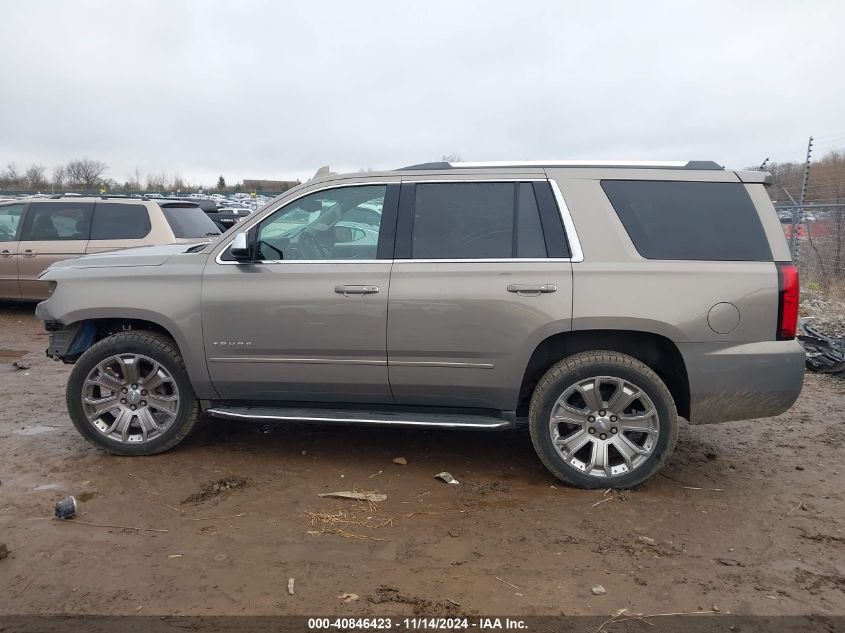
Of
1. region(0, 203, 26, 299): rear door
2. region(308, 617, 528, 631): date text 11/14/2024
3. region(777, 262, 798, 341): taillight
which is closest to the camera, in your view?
region(308, 617, 528, 631): date text 11/14/2024

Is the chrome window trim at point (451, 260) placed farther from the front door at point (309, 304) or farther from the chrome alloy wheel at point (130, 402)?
the chrome alloy wheel at point (130, 402)

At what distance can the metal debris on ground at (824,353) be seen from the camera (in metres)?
6.94

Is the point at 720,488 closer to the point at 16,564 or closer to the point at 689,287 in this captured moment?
the point at 689,287

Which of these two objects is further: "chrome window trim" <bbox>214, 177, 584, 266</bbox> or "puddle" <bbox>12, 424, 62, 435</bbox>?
"puddle" <bbox>12, 424, 62, 435</bbox>

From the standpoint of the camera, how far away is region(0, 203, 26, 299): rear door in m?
9.77

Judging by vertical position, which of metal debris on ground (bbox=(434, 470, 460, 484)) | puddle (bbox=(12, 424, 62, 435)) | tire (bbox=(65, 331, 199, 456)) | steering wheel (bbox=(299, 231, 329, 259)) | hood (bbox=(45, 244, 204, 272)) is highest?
steering wheel (bbox=(299, 231, 329, 259))

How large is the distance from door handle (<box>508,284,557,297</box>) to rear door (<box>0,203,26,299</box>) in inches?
338

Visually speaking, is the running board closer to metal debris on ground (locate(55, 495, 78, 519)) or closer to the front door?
the front door

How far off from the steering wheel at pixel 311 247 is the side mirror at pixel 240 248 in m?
0.35

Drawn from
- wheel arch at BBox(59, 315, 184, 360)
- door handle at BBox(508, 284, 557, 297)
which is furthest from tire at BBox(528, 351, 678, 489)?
wheel arch at BBox(59, 315, 184, 360)

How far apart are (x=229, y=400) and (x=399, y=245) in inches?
61.9

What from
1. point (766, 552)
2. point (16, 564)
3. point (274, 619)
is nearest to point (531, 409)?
→ point (766, 552)

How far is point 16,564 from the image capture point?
3.30 metres

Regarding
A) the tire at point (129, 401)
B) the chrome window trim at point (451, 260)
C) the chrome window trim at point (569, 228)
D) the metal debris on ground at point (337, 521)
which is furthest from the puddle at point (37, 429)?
the chrome window trim at point (569, 228)
